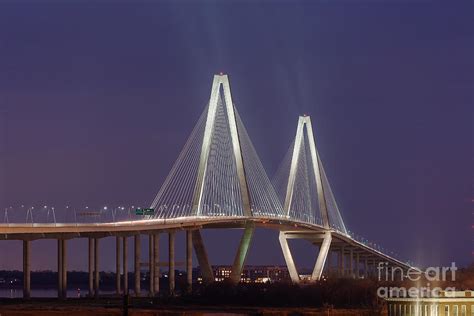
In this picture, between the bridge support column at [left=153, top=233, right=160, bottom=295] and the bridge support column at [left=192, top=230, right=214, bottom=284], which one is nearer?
the bridge support column at [left=192, top=230, right=214, bottom=284]

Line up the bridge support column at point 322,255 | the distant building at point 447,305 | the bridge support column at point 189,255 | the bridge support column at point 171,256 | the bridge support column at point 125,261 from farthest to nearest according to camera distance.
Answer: the bridge support column at point 322,255 → the bridge support column at point 125,261 → the bridge support column at point 171,256 → the bridge support column at point 189,255 → the distant building at point 447,305

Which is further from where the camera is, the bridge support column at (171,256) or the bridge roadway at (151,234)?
the bridge support column at (171,256)

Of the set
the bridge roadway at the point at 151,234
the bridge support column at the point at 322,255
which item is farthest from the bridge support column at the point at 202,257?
the bridge support column at the point at 322,255

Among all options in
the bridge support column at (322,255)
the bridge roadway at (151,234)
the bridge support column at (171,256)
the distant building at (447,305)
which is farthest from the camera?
the bridge support column at (322,255)

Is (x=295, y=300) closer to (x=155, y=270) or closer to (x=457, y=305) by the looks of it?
(x=155, y=270)

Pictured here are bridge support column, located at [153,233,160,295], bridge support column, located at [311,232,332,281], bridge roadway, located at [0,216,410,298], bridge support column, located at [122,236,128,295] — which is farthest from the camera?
bridge support column, located at [311,232,332,281]

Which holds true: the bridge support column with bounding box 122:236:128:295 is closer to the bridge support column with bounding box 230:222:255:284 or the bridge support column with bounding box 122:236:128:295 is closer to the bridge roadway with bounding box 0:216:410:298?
the bridge roadway with bounding box 0:216:410:298

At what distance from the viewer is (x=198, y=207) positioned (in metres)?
102

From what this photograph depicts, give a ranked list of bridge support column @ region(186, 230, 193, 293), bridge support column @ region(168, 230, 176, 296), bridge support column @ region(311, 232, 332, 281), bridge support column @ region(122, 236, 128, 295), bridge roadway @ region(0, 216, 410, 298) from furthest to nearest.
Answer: bridge support column @ region(311, 232, 332, 281) → bridge support column @ region(122, 236, 128, 295) → bridge support column @ region(168, 230, 176, 296) → bridge support column @ region(186, 230, 193, 293) → bridge roadway @ region(0, 216, 410, 298)

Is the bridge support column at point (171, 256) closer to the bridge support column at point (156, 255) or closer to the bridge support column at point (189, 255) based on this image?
the bridge support column at point (156, 255)

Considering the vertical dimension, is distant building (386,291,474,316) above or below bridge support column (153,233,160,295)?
below

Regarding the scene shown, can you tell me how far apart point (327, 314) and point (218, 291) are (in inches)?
1005

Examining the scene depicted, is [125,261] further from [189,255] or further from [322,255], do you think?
[322,255]

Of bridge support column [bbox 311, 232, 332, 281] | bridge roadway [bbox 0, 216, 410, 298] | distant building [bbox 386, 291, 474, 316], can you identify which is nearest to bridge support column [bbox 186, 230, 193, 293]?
bridge roadway [bbox 0, 216, 410, 298]
